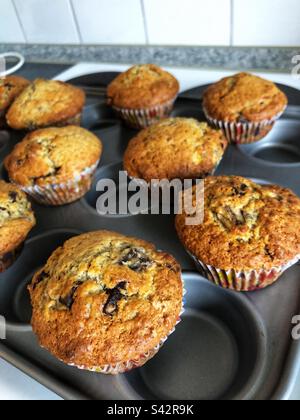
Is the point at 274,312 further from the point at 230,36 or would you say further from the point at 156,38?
the point at 156,38

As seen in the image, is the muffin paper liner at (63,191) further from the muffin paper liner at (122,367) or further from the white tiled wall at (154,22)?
the white tiled wall at (154,22)

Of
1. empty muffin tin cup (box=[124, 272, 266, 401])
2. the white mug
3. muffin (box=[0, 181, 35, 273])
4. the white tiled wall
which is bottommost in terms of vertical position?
empty muffin tin cup (box=[124, 272, 266, 401])

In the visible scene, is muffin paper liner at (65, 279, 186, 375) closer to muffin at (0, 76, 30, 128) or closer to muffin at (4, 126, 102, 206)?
muffin at (4, 126, 102, 206)

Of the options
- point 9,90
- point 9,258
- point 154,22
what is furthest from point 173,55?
point 9,258

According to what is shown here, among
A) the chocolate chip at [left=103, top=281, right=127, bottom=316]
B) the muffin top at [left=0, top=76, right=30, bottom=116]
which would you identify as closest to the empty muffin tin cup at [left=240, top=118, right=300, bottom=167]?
the chocolate chip at [left=103, top=281, right=127, bottom=316]

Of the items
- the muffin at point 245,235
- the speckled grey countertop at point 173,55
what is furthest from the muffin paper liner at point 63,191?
the speckled grey countertop at point 173,55
